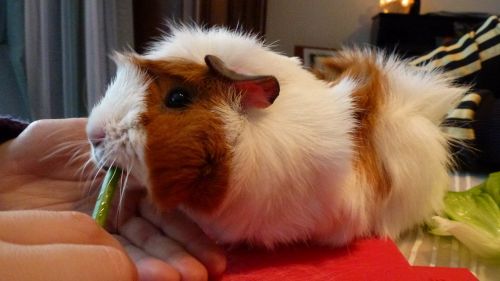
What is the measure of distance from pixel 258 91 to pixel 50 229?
A: 348 mm

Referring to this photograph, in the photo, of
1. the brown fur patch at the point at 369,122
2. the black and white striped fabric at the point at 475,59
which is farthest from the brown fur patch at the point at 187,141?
the black and white striped fabric at the point at 475,59

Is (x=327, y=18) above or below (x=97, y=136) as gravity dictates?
above

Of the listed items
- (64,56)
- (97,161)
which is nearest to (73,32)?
(64,56)

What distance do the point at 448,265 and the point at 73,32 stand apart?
5.89 ft

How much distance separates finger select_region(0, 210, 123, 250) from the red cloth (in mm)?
264

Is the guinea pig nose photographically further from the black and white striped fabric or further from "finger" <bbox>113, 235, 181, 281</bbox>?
the black and white striped fabric

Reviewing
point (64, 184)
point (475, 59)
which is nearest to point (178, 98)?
point (64, 184)

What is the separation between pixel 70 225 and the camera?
20.3 inches

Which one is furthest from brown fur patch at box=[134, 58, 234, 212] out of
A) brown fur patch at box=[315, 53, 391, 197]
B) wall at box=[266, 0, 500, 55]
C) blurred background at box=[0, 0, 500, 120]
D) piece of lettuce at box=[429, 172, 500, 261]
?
wall at box=[266, 0, 500, 55]

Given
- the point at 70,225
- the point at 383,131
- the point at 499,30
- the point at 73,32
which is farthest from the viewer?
the point at 73,32

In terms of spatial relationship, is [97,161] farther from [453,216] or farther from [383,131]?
[453,216]

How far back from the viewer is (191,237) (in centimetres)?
72

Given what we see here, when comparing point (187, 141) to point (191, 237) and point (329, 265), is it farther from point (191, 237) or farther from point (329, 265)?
point (329, 265)

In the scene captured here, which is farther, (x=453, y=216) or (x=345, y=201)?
(x=453, y=216)
